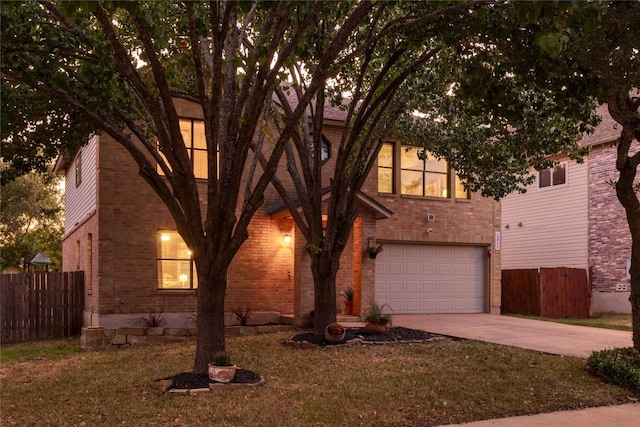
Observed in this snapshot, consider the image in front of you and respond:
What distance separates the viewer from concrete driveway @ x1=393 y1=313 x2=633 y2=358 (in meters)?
11.7

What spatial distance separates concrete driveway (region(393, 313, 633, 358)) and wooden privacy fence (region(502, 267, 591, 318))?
8.42 ft

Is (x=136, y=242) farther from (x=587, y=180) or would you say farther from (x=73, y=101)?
(x=587, y=180)

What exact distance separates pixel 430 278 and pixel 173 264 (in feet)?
28.3

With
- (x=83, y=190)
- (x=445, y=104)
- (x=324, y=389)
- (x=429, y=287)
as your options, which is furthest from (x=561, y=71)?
(x=83, y=190)

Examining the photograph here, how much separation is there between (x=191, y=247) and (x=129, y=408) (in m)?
2.42

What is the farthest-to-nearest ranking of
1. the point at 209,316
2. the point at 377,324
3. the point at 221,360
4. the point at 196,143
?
the point at 196,143 → the point at 377,324 → the point at 209,316 → the point at 221,360

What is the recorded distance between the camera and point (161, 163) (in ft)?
27.4

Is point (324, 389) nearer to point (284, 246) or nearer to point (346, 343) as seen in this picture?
point (346, 343)

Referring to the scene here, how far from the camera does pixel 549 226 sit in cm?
2384

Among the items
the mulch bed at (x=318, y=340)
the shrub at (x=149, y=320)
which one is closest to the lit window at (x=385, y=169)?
the mulch bed at (x=318, y=340)

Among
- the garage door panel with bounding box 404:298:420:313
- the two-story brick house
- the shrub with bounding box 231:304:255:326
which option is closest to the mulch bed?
the shrub with bounding box 231:304:255:326

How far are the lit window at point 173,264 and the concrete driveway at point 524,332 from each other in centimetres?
586

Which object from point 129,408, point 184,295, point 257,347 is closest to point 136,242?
point 184,295

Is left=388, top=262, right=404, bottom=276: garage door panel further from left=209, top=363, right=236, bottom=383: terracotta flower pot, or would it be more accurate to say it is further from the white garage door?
left=209, top=363, right=236, bottom=383: terracotta flower pot
